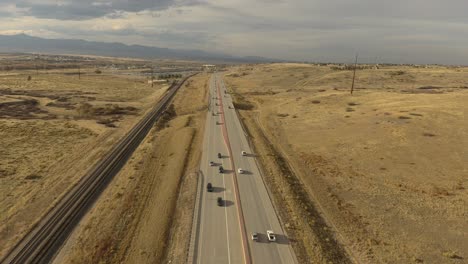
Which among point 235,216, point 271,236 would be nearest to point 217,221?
point 235,216

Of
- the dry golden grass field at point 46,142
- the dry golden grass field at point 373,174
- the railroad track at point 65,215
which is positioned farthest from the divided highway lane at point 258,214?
the dry golden grass field at point 46,142

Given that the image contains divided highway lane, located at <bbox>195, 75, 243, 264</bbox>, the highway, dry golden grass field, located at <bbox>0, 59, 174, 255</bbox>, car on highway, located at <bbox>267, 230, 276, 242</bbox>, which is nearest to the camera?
divided highway lane, located at <bbox>195, 75, 243, 264</bbox>

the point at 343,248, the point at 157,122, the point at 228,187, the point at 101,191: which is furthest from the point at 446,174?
the point at 157,122

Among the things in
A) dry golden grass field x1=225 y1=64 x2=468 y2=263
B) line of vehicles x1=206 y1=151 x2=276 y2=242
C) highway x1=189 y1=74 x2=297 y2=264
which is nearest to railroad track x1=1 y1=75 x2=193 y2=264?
highway x1=189 y1=74 x2=297 y2=264

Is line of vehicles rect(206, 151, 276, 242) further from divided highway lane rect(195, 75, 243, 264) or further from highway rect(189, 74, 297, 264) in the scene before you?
divided highway lane rect(195, 75, 243, 264)

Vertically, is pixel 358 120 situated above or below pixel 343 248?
above

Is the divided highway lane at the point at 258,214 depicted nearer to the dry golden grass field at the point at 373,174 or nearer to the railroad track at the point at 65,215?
the dry golden grass field at the point at 373,174

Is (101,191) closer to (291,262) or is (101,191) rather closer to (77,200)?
(77,200)
